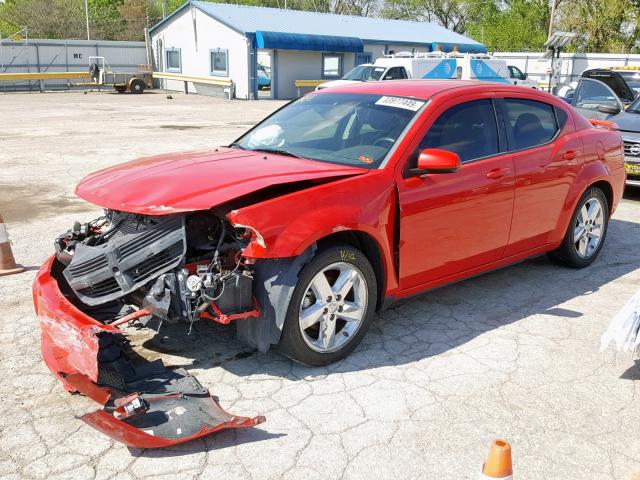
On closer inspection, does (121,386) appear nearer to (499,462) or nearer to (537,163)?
(499,462)

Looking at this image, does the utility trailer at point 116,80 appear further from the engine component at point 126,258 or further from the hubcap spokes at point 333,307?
the hubcap spokes at point 333,307

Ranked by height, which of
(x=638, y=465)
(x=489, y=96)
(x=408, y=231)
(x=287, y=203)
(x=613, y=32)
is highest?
(x=613, y=32)

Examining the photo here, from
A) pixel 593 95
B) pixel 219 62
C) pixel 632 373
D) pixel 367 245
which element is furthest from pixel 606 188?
pixel 219 62

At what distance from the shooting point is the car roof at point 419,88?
489 cm

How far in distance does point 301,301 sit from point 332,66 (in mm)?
33136

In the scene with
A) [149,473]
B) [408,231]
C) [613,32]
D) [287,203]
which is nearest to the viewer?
[149,473]

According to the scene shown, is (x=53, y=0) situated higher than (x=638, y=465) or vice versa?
(x=53, y=0)

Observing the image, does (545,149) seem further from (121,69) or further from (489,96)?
(121,69)

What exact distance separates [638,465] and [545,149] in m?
2.95

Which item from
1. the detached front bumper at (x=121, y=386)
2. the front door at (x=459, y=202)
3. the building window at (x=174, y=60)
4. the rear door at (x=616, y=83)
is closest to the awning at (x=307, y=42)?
the building window at (x=174, y=60)

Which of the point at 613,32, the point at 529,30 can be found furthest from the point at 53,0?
the point at 613,32

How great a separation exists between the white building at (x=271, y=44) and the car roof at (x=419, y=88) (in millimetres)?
27563

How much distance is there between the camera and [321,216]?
388 centimetres

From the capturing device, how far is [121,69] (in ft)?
129
